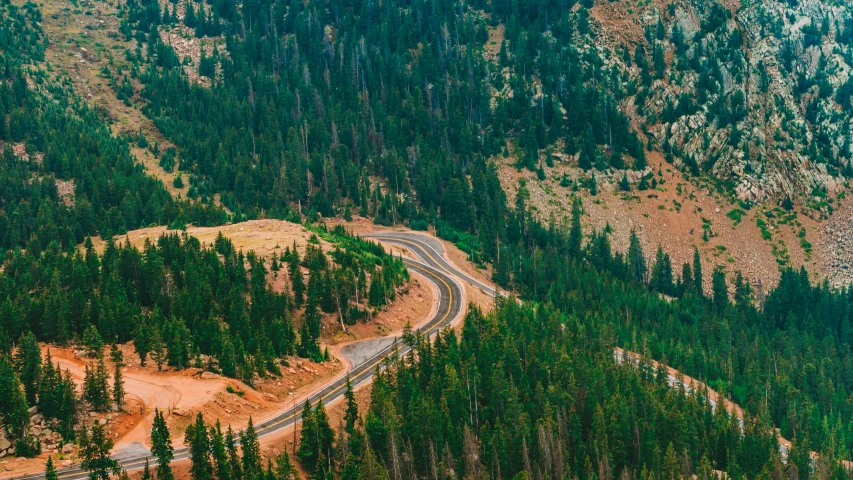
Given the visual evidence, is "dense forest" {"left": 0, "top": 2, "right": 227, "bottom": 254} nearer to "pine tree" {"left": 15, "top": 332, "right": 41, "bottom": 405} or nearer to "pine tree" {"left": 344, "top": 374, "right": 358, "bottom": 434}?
"pine tree" {"left": 15, "top": 332, "right": 41, "bottom": 405}

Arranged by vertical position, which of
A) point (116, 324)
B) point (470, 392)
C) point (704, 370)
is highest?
point (116, 324)

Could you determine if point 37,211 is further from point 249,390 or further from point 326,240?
point 249,390

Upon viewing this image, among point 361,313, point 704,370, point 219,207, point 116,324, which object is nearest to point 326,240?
point 361,313

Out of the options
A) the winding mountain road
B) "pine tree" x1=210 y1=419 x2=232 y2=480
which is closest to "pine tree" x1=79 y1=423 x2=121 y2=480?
the winding mountain road

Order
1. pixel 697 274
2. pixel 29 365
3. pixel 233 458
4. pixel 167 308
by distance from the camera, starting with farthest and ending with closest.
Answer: pixel 697 274 < pixel 167 308 < pixel 29 365 < pixel 233 458

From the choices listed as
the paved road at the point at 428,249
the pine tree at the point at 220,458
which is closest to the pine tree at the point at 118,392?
the pine tree at the point at 220,458

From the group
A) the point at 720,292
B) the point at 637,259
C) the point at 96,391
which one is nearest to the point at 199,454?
the point at 96,391

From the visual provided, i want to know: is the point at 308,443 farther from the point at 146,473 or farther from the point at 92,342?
the point at 92,342
